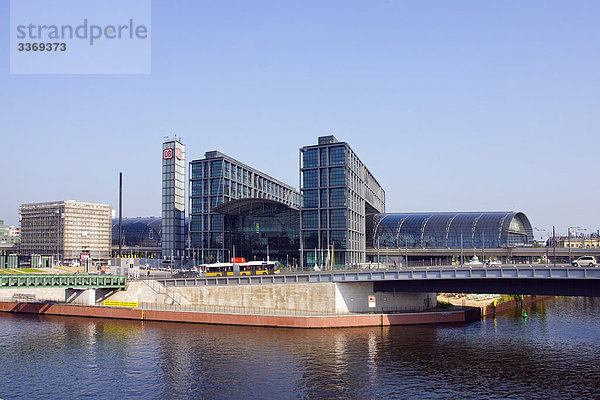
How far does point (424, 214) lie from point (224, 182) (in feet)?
254

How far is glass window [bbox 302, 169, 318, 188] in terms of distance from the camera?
15012 cm

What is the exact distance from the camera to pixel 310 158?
151m

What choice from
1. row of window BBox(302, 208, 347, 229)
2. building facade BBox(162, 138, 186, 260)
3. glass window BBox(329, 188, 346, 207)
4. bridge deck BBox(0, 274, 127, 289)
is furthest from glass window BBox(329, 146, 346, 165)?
bridge deck BBox(0, 274, 127, 289)

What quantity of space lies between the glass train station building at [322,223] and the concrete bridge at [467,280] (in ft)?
132

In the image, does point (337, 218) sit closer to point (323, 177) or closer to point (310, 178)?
point (323, 177)

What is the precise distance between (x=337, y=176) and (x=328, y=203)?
8.20 m

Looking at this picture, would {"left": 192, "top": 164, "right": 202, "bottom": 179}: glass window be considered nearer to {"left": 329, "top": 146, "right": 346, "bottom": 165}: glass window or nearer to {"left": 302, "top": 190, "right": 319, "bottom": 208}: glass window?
{"left": 302, "top": 190, "right": 319, "bottom": 208}: glass window

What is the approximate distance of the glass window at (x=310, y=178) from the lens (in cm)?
15012

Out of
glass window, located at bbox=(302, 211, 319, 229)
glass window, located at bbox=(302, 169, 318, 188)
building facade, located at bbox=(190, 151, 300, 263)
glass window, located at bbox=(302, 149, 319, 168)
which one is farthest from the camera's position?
building facade, located at bbox=(190, 151, 300, 263)

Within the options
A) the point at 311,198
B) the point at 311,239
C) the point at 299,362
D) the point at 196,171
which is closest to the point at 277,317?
the point at 299,362

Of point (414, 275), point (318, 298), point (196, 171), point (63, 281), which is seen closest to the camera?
point (414, 275)

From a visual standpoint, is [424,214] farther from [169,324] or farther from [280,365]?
[280,365]

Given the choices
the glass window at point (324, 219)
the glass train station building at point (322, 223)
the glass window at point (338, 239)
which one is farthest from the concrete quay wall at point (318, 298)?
the glass window at point (324, 219)

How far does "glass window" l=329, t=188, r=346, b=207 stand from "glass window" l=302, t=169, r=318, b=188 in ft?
18.8
